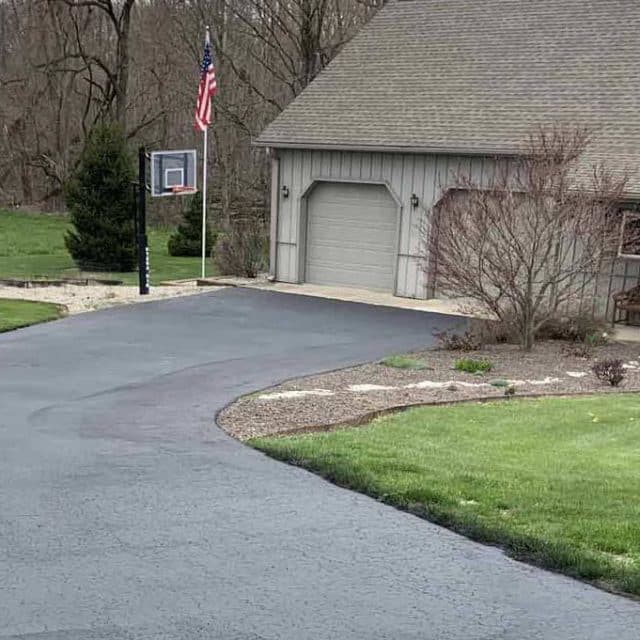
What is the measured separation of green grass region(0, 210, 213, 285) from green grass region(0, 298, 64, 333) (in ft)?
12.2

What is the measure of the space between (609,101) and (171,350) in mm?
9709

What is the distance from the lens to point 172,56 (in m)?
35.7

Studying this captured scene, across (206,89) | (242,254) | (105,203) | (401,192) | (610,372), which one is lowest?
(610,372)

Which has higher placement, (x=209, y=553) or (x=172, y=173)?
(x=172, y=173)

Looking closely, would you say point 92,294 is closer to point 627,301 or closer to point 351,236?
point 351,236

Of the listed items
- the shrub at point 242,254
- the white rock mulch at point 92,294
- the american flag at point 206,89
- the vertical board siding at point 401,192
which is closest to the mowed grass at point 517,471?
the vertical board siding at point 401,192

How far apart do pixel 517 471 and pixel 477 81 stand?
45.5 ft

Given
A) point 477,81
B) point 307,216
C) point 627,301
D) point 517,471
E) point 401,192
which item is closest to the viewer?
point 517,471

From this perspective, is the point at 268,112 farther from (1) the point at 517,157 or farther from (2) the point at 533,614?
(2) the point at 533,614

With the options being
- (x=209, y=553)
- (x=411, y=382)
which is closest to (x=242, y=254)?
(x=411, y=382)

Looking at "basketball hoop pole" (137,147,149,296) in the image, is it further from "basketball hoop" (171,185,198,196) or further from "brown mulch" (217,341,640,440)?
"brown mulch" (217,341,640,440)

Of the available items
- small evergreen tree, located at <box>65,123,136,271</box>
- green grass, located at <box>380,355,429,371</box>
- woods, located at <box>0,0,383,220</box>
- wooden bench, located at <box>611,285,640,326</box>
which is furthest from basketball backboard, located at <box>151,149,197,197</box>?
woods, located at <box>0,0,383,220</box>

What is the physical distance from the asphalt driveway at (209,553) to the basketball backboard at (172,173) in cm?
1022

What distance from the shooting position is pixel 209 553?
5328 millimetres
